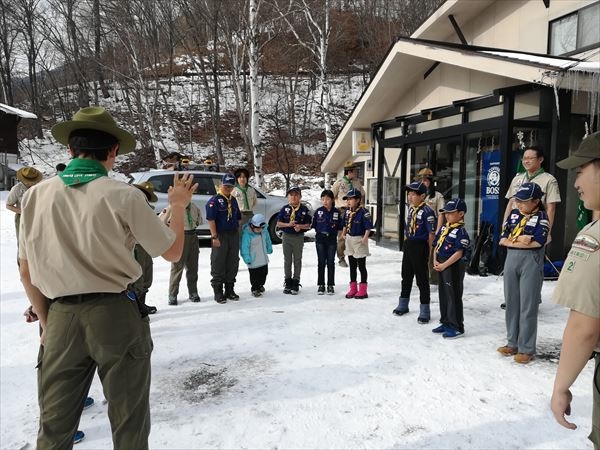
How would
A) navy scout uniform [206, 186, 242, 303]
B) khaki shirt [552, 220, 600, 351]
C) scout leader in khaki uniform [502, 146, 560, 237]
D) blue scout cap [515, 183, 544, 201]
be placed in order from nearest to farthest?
1. khaki shirt [552, 220, 600, 351]
2. blue scout cap [515, 183, 544, 201]
3. scout leader in khaki uniform [502, 146, 560, 237]
4. navy scout uniform [206, 186, 242, 303]

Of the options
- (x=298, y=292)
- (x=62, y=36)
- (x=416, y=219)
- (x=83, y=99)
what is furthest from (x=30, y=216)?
(x=83, y=99)

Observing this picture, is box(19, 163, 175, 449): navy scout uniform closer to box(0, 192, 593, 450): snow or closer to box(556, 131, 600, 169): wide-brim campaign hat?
box(0, 192, 593, 450): snow

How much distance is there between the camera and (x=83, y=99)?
27984 mm

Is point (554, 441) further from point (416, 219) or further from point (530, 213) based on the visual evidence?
point (416, 219)

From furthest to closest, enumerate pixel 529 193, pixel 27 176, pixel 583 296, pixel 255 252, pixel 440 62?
1. pixel 440 62
2. pixel 255 252
3. pixel 27 176
4. pixel 529 193
5. pixel 583 296

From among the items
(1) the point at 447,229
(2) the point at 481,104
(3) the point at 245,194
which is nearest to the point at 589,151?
(1) the point at 447,229

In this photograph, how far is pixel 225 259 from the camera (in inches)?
244

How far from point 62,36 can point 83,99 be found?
4.30 m

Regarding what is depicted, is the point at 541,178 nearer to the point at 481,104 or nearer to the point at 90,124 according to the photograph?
the point at 481,104

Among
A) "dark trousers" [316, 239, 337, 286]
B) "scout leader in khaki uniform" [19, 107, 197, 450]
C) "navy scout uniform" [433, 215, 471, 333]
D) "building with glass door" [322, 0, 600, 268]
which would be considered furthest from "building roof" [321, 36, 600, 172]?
"scout leader in khaki uniform" [19, 107, 197, 450]

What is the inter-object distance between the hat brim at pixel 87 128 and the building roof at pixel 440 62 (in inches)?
242

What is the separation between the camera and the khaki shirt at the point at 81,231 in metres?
1.81

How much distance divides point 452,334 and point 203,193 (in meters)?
7.72

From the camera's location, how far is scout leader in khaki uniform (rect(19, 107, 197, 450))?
182 cm
